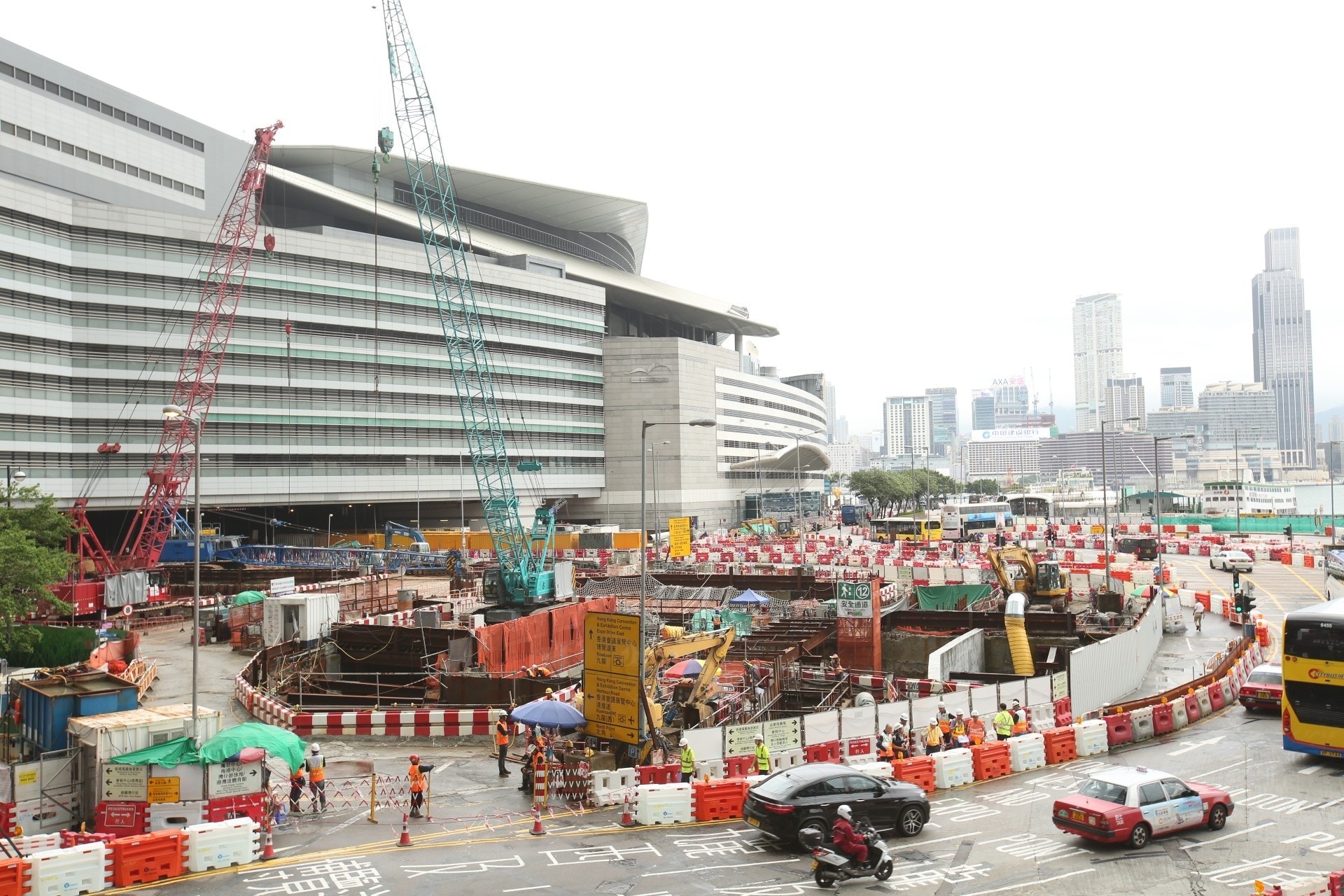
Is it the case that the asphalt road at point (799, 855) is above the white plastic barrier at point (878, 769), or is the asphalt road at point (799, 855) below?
below

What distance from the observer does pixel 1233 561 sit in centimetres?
6406

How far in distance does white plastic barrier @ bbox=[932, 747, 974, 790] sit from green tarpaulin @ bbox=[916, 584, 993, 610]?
29.0m

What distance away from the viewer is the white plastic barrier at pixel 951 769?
20844mm

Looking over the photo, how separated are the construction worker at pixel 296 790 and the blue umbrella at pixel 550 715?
4600 mm

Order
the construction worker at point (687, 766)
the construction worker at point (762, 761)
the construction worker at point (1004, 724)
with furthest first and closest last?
the construction worker at point (1004, 724)
the construction worker at point (762, 761)
the construction worker at point (687, 766)

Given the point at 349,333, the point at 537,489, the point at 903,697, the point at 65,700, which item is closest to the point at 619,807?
the point at 65,700

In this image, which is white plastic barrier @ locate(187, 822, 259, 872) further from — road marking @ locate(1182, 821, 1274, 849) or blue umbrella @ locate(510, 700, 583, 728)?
road marking @ locate(1182, 821, 1274, 849)

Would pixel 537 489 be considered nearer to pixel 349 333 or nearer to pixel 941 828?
pixel 349 333

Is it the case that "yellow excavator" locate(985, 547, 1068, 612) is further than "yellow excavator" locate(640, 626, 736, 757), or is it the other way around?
"yellow excavator" locate(985, 547, 1068, 612)

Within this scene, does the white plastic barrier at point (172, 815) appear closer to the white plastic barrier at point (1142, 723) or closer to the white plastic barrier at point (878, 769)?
the white plastic barrier at point (878, 769)

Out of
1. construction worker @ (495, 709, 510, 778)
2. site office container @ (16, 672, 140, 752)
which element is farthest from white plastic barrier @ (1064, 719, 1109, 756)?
site office container @ (16, 672, 140, 752)

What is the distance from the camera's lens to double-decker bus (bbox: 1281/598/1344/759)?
62.2ft

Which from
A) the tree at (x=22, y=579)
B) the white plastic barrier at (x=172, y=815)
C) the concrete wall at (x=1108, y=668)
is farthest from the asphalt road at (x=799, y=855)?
the tree at (x=22, y=579)

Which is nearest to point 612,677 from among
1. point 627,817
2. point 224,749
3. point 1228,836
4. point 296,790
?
point 627,817
